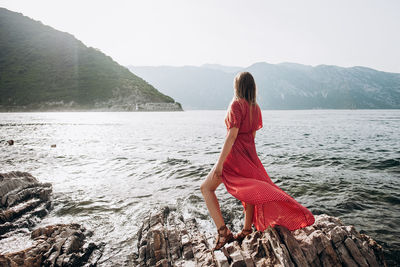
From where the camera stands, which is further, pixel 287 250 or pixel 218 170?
pixel 218 170

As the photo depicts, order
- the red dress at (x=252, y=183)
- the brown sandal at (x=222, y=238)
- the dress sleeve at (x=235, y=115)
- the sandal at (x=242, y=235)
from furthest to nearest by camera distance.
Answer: the sandal at (x=242, y=235), the brown sandal at (x=222, y=238), the dress sleeve at (x=235, y=115), the red dress at (x=252, y=183)

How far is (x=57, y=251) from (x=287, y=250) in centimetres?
414

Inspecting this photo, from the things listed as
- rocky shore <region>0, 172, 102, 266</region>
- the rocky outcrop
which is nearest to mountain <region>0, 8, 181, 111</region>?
rocky shore <region>0, 172, 102, 266</region>

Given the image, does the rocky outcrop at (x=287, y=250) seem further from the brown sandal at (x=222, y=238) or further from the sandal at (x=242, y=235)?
the sandal at (x=242, y=235)

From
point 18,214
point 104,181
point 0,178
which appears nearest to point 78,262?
point 18,214

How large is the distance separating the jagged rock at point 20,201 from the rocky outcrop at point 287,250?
161 inches

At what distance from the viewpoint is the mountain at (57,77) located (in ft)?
434

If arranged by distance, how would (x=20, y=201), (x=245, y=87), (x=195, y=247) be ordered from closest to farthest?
(x=245, y=87) → (x=195, y=247) → (x=20, y=201)

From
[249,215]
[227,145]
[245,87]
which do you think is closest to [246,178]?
[227,145]

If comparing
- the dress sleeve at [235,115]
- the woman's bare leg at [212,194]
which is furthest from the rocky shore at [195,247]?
the dress sleeve at [235,115]

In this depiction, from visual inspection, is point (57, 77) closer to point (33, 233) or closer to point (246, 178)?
point (33, 233)

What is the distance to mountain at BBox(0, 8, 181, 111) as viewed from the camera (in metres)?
132

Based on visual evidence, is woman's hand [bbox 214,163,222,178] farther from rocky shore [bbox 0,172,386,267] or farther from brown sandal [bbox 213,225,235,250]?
rocky shore [bbox 0,172,386,267]

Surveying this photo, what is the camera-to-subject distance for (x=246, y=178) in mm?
3523
